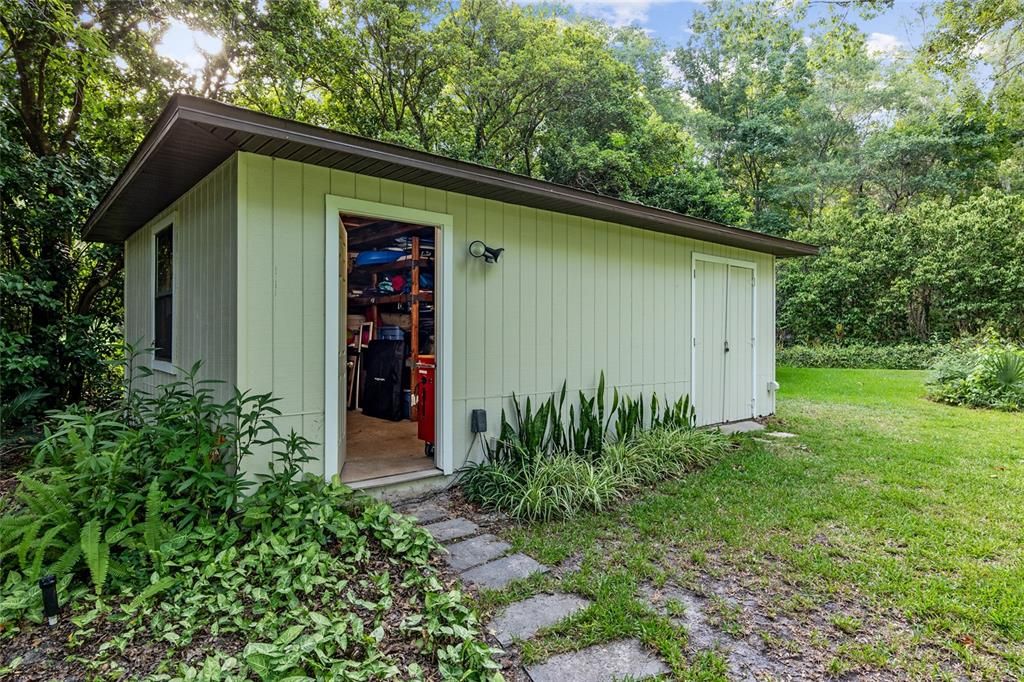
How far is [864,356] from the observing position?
516 inches

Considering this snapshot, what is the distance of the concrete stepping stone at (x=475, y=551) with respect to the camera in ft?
8.84

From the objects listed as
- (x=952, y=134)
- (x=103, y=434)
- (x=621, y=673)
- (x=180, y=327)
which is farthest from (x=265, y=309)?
(x=952, y=134)

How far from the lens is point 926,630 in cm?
210

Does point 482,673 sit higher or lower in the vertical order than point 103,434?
lower

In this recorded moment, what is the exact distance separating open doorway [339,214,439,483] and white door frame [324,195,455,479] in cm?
91

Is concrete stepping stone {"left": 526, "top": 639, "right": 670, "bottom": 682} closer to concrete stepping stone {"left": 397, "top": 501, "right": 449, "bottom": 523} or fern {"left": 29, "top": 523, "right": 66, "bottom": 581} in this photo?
concrete stepping stone {"left": 397, "top": 501, "right": 449, "bottom": 523}

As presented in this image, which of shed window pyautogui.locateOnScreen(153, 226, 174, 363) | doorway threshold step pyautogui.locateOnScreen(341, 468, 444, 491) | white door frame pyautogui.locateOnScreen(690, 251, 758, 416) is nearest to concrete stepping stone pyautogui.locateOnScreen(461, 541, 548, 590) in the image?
doorway threshold step pyautogui.locateOnScreen(341, 468, 444, 491)

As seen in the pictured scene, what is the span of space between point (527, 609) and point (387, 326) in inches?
172

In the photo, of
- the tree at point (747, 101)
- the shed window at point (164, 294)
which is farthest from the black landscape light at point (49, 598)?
the tree at point (747, 101)

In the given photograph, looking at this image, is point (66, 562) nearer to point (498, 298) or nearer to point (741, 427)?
point (498, 298)

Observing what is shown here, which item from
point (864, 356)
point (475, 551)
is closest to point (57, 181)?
point (475, 551)

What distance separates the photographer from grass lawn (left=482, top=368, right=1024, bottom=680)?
6.55 ft

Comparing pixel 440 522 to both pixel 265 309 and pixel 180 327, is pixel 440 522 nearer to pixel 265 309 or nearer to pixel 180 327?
pixel 265 309

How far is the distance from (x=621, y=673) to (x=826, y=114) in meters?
21.0
